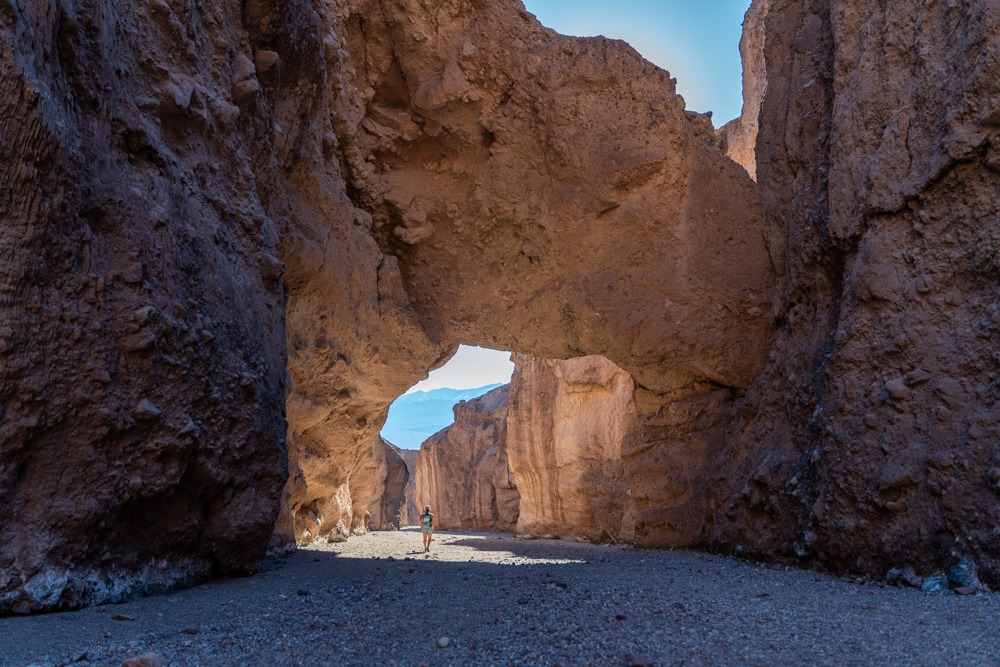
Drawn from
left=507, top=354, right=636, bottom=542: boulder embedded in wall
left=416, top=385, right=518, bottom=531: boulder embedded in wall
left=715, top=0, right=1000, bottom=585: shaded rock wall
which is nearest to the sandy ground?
left=715, top=0, right=1000, bottom=585: shaded rock wall

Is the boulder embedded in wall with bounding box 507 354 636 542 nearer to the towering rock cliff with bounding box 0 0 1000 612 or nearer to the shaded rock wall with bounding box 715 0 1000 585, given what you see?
the towering rock cliff with bounding box 0 0 1000 612

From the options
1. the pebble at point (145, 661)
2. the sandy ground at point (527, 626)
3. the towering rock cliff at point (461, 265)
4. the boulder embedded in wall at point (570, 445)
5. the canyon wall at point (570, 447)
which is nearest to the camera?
the pebble at point (145, 661)

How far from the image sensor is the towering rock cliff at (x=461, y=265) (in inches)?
143

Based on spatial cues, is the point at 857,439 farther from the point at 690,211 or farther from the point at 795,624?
the point at 690,211

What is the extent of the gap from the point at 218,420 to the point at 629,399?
38.8 feet

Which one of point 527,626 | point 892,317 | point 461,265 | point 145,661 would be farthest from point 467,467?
point 145,661

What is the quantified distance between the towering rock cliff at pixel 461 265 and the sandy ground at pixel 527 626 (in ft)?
1.82

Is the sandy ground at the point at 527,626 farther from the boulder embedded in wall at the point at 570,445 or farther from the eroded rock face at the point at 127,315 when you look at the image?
the boulder embedded in wall at the point at 570,445

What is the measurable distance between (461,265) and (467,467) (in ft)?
60.0

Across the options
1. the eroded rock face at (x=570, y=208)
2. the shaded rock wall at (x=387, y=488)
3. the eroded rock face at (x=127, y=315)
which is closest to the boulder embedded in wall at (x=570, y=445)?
the eroded rock face at (x=570, y=208)

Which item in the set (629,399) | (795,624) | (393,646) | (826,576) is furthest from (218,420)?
(629,399)

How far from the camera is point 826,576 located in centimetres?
500

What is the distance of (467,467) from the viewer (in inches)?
1029

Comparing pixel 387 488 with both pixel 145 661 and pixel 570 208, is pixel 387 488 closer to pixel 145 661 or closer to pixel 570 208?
pixel 570 208
